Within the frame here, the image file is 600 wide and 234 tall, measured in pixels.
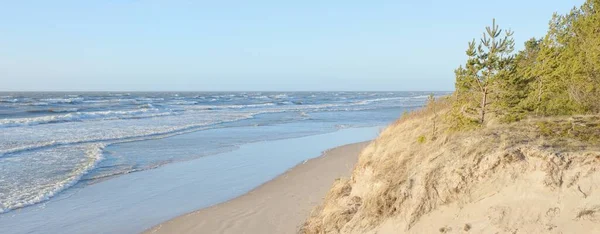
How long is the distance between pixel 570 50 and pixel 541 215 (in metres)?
5.17

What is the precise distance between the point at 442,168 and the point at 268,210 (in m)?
3.96

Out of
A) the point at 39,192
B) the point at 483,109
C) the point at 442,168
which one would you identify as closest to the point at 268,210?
the point at 442,168

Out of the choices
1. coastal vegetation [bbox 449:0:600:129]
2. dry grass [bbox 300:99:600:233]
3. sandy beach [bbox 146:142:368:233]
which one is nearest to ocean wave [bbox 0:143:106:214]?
sandy beach [bbox 146:142:368:233]

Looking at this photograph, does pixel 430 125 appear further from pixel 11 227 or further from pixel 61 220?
pixel 11 227

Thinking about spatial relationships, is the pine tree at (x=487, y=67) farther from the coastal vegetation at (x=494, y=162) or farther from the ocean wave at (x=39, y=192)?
the ocean wave at (x=39, y=192)

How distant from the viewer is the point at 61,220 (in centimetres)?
821

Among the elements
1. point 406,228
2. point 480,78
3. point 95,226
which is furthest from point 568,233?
point 95,226

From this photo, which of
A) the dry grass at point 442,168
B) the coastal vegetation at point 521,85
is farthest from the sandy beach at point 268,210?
the coastal vegetation at point 521,85

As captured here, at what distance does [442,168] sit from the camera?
5410mm

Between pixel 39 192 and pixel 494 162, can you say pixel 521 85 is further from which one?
pixel 39 192

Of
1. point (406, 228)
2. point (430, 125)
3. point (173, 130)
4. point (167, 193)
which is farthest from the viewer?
point (173, 130)

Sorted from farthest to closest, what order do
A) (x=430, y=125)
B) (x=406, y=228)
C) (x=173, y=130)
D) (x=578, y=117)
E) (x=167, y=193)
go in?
(x=173, y=130), (x=167, y=193), (x=430, y=125), (x=578, y=117), (x=406, y=228)

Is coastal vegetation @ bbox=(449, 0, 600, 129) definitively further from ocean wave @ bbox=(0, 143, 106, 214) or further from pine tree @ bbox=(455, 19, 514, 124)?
ocean wave @ bbox=(0, 143, 106, 214)

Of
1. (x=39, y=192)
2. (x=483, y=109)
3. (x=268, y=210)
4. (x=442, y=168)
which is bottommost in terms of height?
(x=39, y=192)
